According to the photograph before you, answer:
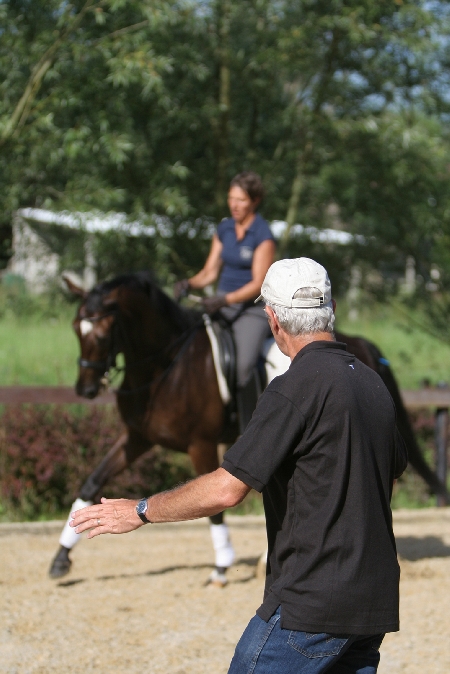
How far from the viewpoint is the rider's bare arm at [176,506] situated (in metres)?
2.48

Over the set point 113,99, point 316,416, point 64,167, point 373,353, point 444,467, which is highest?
point 113,99

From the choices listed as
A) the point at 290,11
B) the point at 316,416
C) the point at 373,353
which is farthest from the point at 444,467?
the point at 316,416

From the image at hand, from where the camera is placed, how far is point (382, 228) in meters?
10.5

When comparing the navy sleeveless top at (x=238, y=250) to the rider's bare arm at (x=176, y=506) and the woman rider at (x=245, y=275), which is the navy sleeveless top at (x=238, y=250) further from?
the rider's bare arm at (x=176, y=506)

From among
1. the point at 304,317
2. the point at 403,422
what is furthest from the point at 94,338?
the point at 304,317

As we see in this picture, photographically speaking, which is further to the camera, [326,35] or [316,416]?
[326,35]

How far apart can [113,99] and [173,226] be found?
187 centimetres

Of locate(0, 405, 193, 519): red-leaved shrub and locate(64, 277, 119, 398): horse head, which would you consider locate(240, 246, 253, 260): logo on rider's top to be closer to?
locate(64, 277, 119, 398): horse head

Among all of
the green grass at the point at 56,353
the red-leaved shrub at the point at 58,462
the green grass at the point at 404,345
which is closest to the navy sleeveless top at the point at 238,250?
the red-leaved shrub at the point at 58,462

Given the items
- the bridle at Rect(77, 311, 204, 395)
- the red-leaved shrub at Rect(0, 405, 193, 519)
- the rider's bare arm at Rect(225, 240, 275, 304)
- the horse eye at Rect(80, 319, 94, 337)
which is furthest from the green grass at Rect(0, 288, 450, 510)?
the horse eye at Rect(80, 319, 94, 337)

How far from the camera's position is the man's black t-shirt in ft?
7.95

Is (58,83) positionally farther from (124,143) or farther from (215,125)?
(215,125)

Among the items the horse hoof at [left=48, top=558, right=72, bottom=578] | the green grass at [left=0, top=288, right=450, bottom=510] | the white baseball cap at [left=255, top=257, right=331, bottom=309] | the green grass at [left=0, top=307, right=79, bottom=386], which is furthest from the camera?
the green grass at [left=0, top=307, right=79, bottom=386]

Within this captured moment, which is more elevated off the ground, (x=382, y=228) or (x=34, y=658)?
(x=382, y=228)
